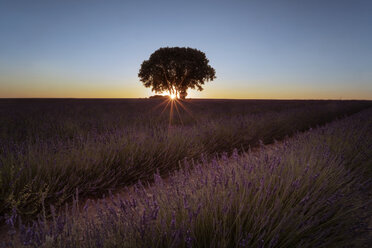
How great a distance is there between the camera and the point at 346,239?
1.43 meters

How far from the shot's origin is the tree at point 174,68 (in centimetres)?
2470

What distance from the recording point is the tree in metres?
24.7

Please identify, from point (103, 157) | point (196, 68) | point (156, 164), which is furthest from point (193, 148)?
point (196, 68)

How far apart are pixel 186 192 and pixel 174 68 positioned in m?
24.6

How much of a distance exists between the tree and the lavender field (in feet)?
67.4

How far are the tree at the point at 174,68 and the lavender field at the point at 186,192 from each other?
20542 millimetres

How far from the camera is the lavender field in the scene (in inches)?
48.6

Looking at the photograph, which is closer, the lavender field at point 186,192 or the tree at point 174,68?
the lavender field at point 186,192

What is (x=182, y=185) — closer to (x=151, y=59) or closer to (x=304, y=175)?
(x=304, y=175)

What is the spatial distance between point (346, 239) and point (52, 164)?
10.1 feet

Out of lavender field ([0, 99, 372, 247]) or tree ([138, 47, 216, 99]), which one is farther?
tree ([138, 47, 216, 99])

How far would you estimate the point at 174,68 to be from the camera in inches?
990

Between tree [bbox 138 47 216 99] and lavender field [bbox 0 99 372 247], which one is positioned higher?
tree [bbox 138 47 216 99]

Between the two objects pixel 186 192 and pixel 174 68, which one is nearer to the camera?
pixel 186 192
